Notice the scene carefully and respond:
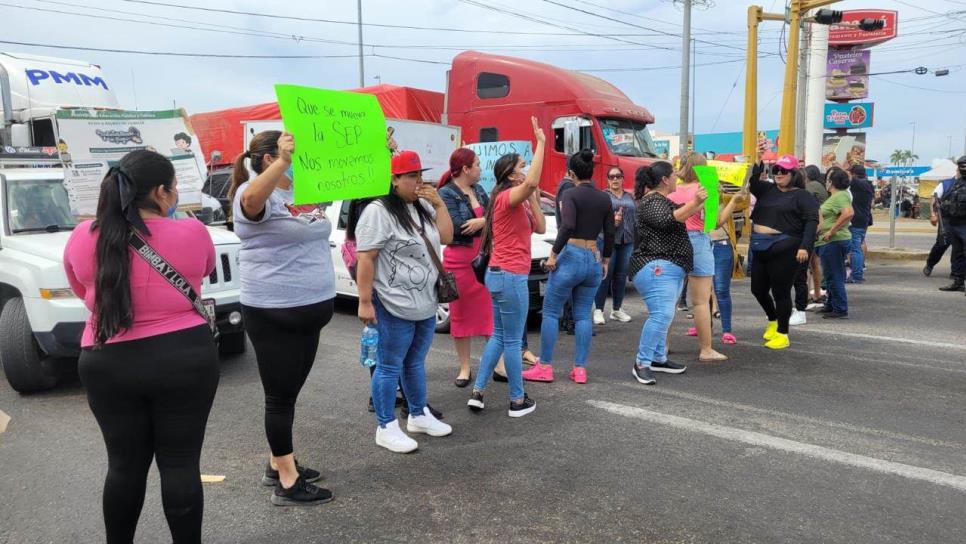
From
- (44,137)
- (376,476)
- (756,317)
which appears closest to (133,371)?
(376,476)

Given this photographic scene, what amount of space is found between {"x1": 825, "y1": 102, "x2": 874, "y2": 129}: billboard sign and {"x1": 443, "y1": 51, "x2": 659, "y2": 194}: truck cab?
147 ft

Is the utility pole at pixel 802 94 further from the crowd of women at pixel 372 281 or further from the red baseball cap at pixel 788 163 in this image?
the crowd of women at pixel 372 281

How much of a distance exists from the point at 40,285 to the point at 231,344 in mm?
1828

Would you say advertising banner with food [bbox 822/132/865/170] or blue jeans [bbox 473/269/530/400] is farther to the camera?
advertising banner with food [bbox 822/132/865/170]

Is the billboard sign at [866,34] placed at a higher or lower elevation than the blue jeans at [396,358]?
higher

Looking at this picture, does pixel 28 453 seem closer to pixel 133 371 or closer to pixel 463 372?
pixel 133 371

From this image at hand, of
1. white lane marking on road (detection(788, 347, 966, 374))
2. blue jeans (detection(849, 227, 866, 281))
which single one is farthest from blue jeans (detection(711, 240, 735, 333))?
blue jeans (detection(849, 227, 866, 281))

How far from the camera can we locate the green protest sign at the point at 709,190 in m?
6.18

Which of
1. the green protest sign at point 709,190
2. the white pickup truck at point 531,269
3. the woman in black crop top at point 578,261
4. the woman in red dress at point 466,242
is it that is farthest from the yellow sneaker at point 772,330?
the woman in red dress at point 466,242

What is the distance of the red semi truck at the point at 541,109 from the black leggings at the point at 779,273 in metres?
4.79

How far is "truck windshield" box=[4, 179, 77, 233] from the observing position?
6.00 meters

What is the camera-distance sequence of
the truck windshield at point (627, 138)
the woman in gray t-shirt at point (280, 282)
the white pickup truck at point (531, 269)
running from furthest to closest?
the truck windshield at point (627, 138)
the white pickup truck at point (531, 269)
the woman in gray t-shirt at point (280, 282)

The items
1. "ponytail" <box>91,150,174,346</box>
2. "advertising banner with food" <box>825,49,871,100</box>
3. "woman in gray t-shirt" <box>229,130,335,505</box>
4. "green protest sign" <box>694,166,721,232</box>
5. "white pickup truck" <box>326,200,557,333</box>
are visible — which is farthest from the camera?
"advertising banner with food" <box>825,49,871,100</box>

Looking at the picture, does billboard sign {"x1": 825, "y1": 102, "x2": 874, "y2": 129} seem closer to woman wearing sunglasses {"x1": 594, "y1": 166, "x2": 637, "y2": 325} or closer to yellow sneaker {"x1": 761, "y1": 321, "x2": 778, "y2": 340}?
woman wearing sunglasses {"x1": 594, "y1": 166, "x2": 637, "y2": 325}
